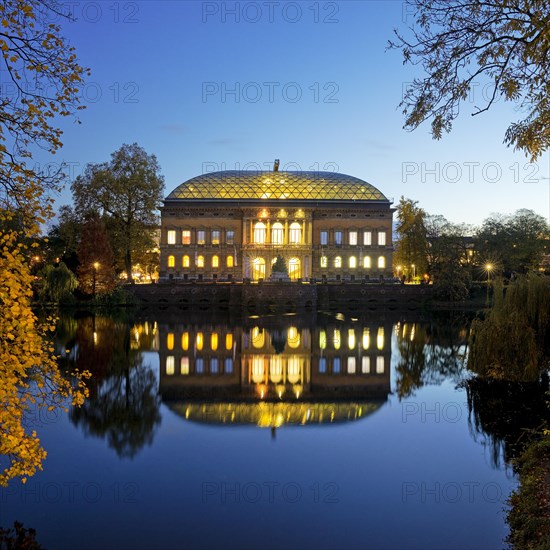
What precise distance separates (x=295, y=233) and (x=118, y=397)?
64197mm

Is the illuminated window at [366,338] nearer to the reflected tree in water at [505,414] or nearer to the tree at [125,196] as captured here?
the reflected tree in water at [505,414]

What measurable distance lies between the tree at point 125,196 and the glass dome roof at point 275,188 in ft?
51.2

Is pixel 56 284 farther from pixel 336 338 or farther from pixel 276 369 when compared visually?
pixel 276 369

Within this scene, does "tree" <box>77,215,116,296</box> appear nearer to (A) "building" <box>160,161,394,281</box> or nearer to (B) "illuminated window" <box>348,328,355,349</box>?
(A) "building" <box>160,161,394,281</box>

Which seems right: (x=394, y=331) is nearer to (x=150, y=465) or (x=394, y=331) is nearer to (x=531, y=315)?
(x=531, y=315)

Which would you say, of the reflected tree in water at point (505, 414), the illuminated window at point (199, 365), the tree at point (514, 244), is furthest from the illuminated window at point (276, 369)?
the tree at point (514, 244)

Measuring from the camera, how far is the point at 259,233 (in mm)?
83625

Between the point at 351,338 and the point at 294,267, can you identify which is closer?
the point at 351,338

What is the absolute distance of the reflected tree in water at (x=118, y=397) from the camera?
1608 centimetres

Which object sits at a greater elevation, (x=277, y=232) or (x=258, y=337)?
(x=277, y=232)

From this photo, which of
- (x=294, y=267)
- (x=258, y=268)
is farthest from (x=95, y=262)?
(x=294, y=267)

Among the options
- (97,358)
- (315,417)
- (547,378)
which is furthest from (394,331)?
(315,417)

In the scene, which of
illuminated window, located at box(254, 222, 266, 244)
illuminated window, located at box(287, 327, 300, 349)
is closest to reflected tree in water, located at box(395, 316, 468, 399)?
illuminated window, located at box(287, 327, 300, 349)

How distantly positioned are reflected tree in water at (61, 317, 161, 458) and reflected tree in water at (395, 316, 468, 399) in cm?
1033
